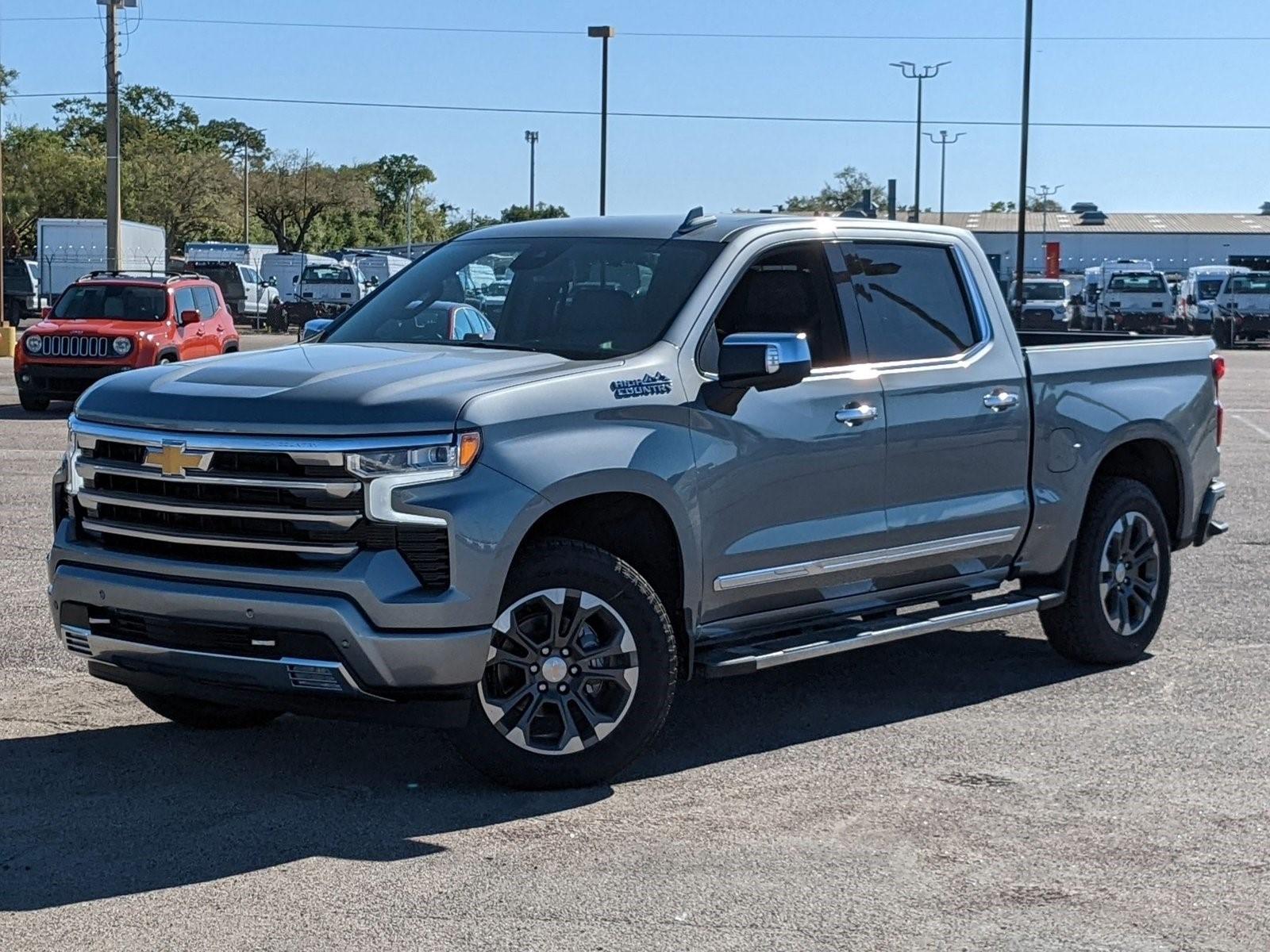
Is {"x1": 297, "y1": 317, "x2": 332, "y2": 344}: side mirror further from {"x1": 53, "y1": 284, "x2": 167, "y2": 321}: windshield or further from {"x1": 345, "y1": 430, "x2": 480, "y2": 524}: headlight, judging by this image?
{"x1": 53, "y1": 284, "x2": 167, "y2": 321}: windshield

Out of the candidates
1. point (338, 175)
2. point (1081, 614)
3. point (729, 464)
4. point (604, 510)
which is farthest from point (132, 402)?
point (338, 175)

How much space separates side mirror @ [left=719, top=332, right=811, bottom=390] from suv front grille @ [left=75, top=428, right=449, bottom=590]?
1.29 meters

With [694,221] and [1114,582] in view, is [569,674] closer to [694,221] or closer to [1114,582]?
[694,221]

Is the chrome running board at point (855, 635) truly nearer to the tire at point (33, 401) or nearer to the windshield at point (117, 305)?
the tire at point (33, 401)

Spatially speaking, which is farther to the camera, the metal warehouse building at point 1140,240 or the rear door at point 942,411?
the metal warehouse building at point 1140,240

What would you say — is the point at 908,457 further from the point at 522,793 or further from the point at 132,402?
the point at 132,402

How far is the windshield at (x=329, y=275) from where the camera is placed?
49000 millimetres

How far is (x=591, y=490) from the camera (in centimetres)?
579

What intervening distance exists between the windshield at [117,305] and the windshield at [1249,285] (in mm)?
31430

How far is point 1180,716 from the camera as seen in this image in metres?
7.09

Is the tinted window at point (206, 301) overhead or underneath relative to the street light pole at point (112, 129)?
underneath

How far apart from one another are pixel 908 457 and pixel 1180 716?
1478 millimetres

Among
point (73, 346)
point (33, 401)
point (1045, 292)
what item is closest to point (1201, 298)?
point (1045, 292)

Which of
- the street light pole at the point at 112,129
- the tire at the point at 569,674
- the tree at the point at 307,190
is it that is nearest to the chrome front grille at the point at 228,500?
the tire at the point at 569,674
